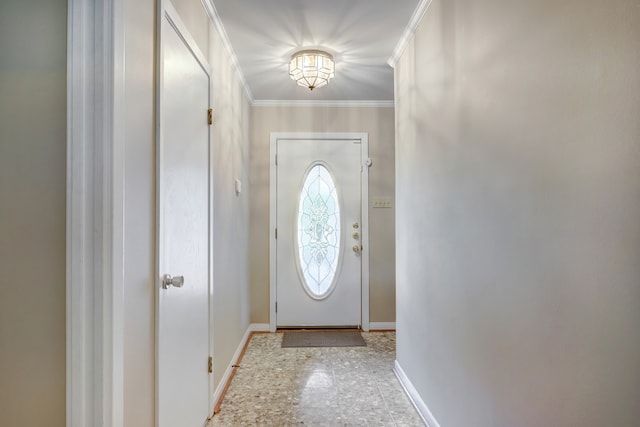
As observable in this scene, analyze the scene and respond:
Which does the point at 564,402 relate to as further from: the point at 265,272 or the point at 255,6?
the point at 265,272

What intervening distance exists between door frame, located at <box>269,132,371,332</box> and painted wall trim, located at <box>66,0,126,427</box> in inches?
105

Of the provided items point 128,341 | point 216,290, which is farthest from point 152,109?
point 216,290

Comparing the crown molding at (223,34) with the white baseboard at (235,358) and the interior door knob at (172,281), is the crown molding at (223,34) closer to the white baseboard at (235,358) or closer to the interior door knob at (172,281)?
the interior door knob at (172,281)

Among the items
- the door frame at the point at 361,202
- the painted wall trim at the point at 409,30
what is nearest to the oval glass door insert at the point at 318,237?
the door frame at the point at 361,202

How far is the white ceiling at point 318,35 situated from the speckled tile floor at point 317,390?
2.36 m

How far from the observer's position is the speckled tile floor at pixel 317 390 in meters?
2.04

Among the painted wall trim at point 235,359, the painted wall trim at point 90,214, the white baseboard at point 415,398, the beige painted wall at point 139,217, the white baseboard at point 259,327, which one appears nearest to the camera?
the painted wall trim at point 90,214

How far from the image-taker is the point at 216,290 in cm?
223

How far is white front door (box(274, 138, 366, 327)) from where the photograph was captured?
3.65m

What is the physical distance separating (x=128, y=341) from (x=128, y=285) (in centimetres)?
18

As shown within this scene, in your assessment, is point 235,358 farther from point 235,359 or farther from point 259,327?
point 259,327

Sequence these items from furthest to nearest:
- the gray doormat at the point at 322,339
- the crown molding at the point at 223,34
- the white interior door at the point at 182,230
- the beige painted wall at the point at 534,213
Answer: the gray doormat at the point at 322,339
the crown molding at the point at 223,34
the white interior door at the point at 182,230
the beige painted wall at the point at 534,213

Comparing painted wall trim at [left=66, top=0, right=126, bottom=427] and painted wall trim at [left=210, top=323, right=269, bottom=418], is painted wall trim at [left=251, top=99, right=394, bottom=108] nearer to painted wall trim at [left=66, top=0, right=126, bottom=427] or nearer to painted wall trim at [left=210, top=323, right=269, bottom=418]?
painted wall trim at [left=210, top=323, right=269, bottom=418]

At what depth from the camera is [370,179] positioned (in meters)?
3.70
